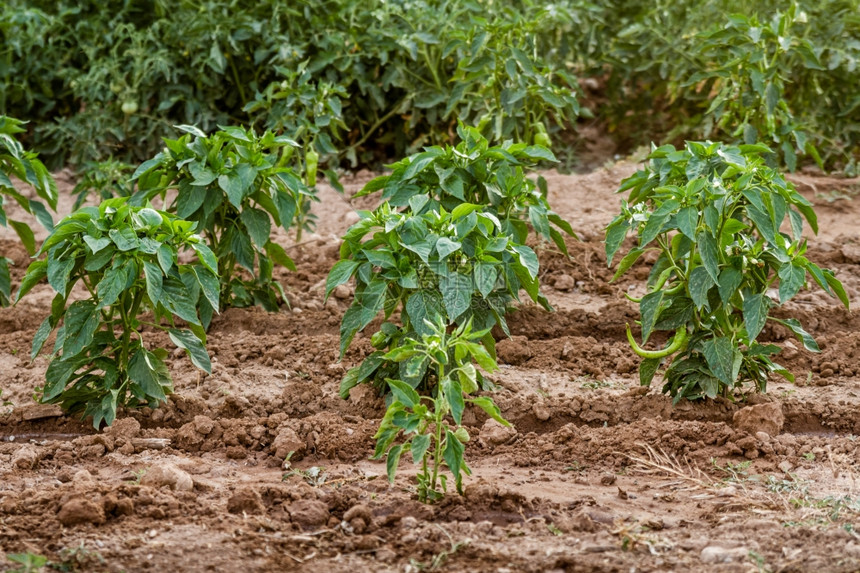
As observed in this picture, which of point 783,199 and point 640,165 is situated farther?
point 640,165

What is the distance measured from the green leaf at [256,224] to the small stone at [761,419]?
203cm

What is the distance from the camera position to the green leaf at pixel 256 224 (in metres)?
4.54

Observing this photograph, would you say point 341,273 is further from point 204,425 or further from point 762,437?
point 762,437

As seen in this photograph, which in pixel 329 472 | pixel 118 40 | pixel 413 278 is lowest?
pixel 329 472

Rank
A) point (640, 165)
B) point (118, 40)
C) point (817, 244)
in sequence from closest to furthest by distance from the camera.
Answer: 1. point (817, 244)
2. point (640, 165)
3. point (118, 40)

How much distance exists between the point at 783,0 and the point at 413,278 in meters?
4.47

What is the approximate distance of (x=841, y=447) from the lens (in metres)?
3.67

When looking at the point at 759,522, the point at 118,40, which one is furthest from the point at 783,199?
the point at 118,40

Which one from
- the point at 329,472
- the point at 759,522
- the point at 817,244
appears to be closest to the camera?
the point at 759,522

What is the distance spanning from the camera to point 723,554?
2.73 m

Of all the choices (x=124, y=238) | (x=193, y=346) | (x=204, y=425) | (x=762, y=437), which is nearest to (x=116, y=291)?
(x=124, y=238)

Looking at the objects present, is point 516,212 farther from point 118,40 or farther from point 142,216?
point 118,40

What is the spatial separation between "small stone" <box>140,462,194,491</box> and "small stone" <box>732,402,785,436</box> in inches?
74.8

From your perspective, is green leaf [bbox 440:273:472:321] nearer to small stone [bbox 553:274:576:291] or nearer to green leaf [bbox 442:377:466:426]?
green leaf [bbox 442:377:466:426]
